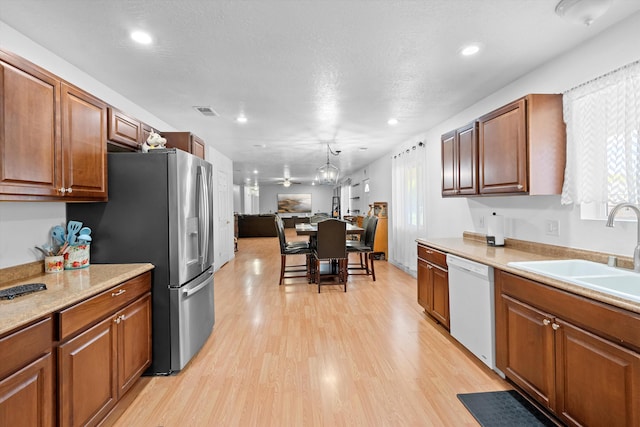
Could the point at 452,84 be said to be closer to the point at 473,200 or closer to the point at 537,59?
the point at 537,59

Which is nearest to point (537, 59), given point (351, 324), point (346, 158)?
point (351, 324)

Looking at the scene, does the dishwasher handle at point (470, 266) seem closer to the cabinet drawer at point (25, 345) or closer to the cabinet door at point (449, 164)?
the cabinet door at point (449, 164)

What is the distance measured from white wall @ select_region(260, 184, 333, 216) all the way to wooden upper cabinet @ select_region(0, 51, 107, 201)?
13.6 metres

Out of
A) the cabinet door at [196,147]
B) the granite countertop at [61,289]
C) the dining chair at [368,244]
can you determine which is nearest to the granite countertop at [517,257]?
the dining chair at [368,244]

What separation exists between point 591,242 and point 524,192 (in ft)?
1.78

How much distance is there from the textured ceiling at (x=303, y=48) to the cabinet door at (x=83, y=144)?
1.49 ft

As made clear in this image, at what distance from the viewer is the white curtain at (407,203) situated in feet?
15.9

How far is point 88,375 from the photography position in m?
1.56

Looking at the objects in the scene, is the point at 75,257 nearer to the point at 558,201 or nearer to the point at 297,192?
the point at 558,201

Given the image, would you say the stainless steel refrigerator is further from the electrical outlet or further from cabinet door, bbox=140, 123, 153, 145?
the electrical outlet

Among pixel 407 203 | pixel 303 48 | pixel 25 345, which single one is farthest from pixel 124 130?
pixel 407 203

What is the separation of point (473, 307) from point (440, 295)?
0.57 m

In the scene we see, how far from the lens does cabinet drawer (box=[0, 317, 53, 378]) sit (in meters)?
1.12

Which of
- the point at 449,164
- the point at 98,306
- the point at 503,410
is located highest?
the point at 449,164
